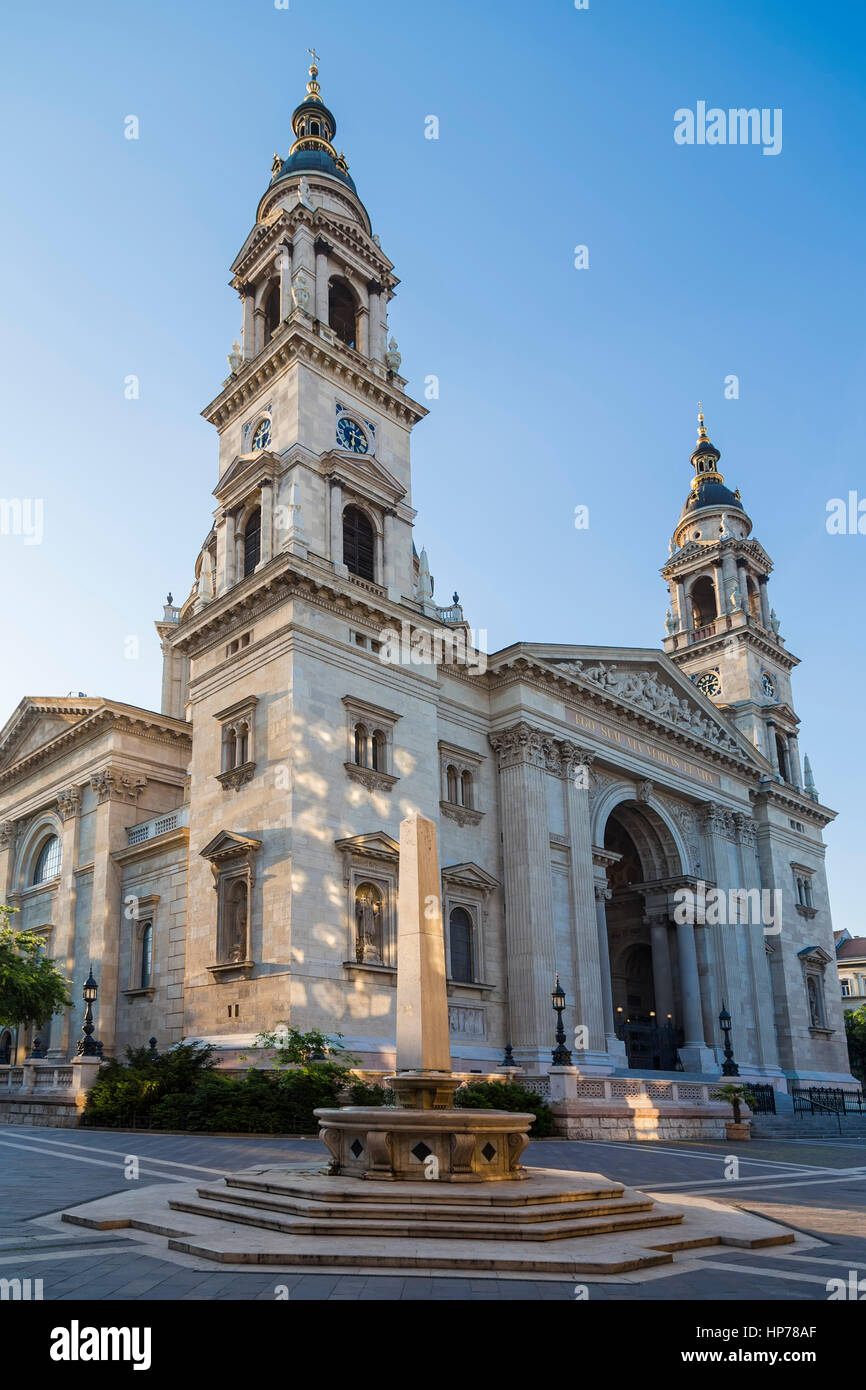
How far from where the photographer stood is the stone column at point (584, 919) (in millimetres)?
36781

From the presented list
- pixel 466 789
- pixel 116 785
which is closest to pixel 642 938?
pixel 466 789

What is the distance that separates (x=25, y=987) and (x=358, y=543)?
62.5 ft

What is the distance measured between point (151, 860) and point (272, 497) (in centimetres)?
1383

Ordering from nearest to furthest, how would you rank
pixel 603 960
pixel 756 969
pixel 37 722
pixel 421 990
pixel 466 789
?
pixel 421 990
pixel 466 789
pixel 603 960
pixel 37 722
pixel 756 969

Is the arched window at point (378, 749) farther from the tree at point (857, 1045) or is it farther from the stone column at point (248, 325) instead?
the tree at point (857, 1045)

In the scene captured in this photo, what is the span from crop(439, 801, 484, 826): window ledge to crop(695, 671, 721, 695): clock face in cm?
2855

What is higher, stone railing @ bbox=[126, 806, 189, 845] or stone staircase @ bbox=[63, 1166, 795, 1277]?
stone railing @ bbox=[126, 806, 189, 845]

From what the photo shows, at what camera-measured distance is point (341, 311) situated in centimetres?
4481

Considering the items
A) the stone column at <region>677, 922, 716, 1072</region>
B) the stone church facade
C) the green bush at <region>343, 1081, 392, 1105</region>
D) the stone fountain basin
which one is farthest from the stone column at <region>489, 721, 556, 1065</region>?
the stone fountain basin

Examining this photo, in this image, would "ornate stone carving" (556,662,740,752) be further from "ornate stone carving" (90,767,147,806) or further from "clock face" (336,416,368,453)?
"ornate stone carving" (90,767,147,806)

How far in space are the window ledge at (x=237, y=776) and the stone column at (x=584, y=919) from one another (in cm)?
1282

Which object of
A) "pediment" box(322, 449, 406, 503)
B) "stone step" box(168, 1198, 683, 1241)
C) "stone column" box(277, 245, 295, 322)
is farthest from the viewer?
"stone column" box(277, 245, 295, 322)

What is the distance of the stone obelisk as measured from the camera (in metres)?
13.8

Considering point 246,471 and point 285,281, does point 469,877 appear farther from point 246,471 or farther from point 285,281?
point 285,281
